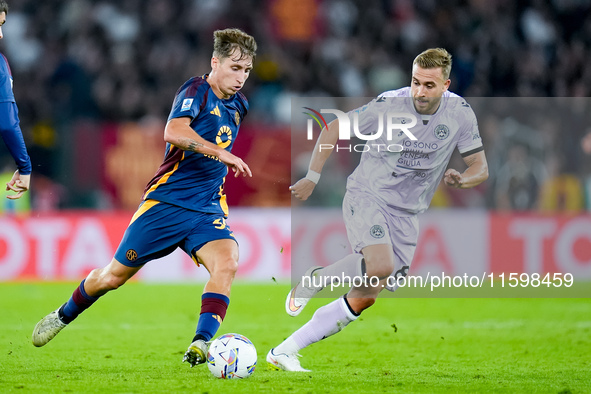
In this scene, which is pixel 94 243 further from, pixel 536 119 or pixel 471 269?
pixel 536 119

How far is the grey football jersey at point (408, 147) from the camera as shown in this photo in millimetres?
5992

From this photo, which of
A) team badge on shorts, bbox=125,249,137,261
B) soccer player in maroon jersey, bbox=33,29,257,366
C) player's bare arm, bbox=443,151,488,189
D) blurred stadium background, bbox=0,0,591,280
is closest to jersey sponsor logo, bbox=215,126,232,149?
soccer player in maroon jersey, bbox=33,29,257,366

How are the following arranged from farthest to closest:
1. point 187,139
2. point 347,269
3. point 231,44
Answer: point 347,269 < point 231,44 < point 187,139

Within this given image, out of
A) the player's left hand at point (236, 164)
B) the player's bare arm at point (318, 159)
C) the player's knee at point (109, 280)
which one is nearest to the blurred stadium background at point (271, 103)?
the player's bare arm at point (318, 159)

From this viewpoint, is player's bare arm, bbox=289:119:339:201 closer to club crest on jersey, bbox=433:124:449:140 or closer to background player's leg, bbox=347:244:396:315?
background player's leg, bbox=347:244:396:315

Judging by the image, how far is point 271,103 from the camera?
13.8 metres

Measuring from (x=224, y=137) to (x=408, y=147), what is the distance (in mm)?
1228

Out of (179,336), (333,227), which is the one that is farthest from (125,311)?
(333,227)

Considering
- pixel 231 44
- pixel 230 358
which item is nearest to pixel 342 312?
pixel 230 358

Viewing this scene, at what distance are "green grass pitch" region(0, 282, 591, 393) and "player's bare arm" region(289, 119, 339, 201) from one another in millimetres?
1180

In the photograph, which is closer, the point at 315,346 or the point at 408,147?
the point at 408,147

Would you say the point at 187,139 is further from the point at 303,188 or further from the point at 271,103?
the point at 271,103

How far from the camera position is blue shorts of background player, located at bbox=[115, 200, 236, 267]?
5637 millimetres

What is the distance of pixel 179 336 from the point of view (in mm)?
7660
